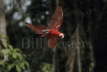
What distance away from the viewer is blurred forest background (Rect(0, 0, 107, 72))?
1.77m

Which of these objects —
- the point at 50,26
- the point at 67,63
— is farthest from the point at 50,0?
the point at 50,26

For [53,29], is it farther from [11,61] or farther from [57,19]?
[11,61]

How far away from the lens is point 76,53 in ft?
6.68

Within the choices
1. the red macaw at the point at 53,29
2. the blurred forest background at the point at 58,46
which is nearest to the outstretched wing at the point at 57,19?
the red macaw at the point at 53,29

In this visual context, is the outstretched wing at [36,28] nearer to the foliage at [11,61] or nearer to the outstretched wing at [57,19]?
the outstretched wing at [57,19]

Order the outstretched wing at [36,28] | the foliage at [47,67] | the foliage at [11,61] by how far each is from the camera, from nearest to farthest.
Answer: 1. the outstretched wing at [36,28]
2. the foliage at [11,61]
3. the foliage at [47,67]

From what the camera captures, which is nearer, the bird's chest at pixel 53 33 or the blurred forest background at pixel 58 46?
the bird's chest at pixel 53 33

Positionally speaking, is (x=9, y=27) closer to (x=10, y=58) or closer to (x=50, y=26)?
(x=10, y=58)

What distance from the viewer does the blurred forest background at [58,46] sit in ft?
5.80

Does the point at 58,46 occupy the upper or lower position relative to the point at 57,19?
lower

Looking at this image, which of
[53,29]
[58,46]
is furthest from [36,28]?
[58,46]

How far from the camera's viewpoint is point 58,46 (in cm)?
166

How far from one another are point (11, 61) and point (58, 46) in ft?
0.94

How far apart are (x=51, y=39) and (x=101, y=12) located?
6.03ft
